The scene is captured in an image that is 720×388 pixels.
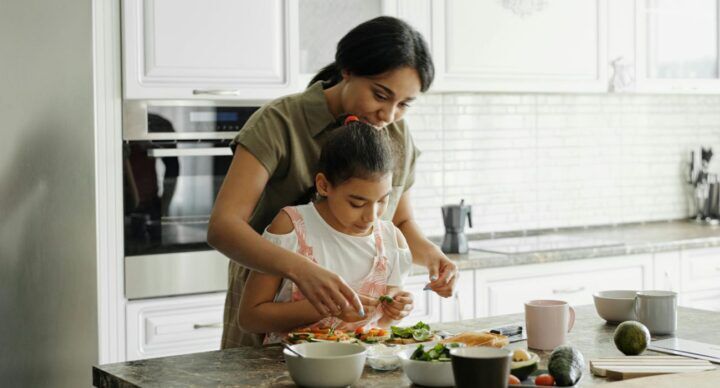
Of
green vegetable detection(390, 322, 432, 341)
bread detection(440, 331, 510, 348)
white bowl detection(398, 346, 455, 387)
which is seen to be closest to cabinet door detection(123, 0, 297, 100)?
green vegetable detection(390, 322, 432, 341)

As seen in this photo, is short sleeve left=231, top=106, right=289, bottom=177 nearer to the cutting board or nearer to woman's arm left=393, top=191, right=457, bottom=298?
woman's arm left=393, top=191, right=457, bottom=298

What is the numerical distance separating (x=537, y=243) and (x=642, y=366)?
2608 millimetres

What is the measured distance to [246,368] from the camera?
73.7 inches

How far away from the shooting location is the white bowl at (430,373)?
168cm

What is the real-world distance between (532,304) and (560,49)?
2.48 m

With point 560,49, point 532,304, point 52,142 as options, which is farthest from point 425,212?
point 532,304

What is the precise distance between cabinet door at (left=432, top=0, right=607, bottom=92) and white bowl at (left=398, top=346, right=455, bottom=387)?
95.8 inches

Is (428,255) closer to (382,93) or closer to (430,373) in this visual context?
(382,93)

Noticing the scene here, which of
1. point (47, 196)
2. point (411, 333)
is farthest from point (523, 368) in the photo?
point (47, 196)

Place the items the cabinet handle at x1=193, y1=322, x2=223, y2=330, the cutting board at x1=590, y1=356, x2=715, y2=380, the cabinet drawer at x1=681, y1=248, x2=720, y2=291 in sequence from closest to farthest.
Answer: the cutting board at x1=590, y1=356, x2=715, y2=380
the cabinet handle at x1=193, y1=322, x2=223, y2=330
the cabinet drawer at x1=681, y1=248, x2=720, y2=291

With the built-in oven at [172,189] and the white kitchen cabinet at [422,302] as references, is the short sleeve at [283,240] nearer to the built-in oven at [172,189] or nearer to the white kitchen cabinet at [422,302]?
the built-in oven at [172,189]

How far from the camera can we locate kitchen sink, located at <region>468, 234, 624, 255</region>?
4.13 metres

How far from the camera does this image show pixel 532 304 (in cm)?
203

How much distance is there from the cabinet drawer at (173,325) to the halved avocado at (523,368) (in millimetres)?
1958
